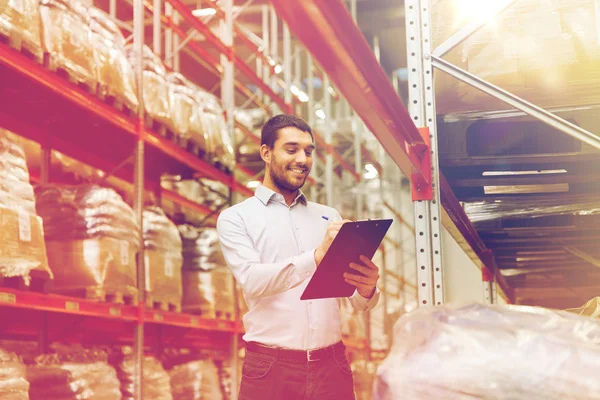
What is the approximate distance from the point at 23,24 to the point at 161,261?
7.13 ft

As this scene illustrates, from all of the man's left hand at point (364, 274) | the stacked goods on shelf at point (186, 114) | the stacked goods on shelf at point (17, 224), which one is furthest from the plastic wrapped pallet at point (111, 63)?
the man's left hand at point (364, 274)

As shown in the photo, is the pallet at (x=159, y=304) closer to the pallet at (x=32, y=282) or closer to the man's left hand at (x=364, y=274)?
the pallet at (x=32, y=282)

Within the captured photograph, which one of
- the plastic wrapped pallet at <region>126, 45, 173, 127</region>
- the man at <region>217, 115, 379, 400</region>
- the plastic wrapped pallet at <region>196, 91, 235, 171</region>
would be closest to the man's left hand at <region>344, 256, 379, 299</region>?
the man at <region>217, 115, 379, 400</region>

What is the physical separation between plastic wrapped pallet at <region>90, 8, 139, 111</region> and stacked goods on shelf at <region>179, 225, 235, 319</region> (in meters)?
1.67

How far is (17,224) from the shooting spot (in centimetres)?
368

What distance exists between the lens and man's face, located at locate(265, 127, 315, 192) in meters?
2.79

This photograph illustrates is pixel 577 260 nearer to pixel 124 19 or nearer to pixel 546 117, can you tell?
pixel 546 117

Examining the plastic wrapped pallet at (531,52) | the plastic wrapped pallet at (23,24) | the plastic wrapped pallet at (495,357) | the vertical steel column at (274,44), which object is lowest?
the plastic wrapped pallet at (495,357)

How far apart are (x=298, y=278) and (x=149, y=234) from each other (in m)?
3.18

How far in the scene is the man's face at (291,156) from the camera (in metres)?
2.79

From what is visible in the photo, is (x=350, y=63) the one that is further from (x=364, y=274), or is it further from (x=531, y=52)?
(x=531, y=52)

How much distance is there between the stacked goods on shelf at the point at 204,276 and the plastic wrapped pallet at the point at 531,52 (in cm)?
333

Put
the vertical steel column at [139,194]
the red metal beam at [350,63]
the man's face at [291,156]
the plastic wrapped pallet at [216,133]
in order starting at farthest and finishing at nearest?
the plastic wrapped pallet at [216,133], the vertical steel column at [139,194], the man's face at [291,156], the red metal beam at [350,63]

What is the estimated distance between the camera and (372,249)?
7.47 ft
